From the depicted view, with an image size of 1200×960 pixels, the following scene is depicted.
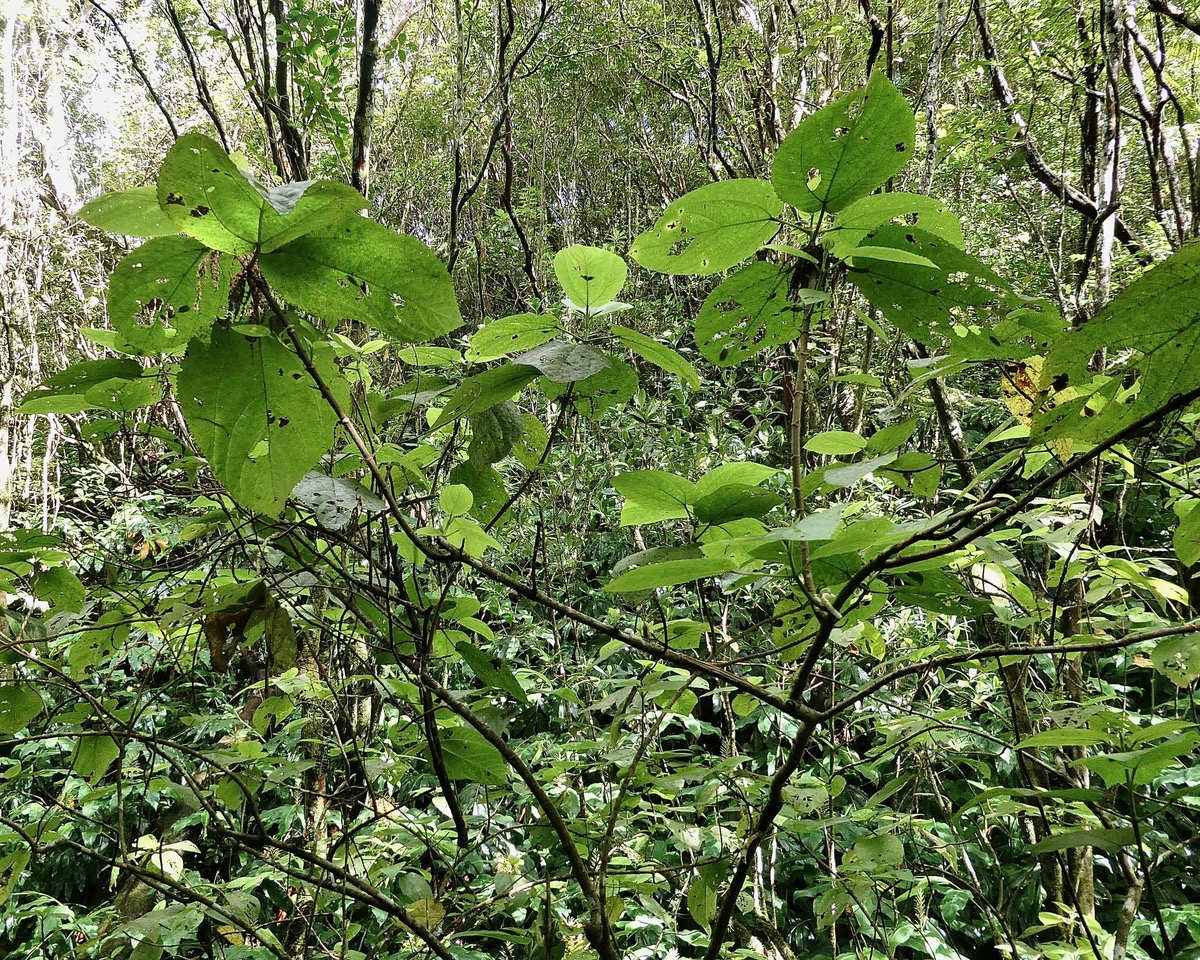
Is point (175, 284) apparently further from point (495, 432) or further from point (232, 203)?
point (495, 432)

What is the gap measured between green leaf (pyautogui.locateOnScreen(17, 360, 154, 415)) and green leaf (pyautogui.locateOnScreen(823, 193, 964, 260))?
473 mm

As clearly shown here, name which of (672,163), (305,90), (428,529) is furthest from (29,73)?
(428,529)

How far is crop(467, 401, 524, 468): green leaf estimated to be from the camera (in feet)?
1.89

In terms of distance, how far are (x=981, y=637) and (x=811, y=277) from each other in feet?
8.98

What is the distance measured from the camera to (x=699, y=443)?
8.16ft

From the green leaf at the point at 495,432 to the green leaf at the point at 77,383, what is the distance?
9.4 inches

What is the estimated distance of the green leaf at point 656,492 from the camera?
46 cm

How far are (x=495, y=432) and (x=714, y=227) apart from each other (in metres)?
0.24

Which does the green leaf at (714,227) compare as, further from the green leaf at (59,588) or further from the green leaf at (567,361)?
the green leaf at (59,588)

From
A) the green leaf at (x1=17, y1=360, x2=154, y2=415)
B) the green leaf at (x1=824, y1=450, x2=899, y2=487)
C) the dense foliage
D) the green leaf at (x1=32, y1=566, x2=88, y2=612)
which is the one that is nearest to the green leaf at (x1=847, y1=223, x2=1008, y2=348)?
the dense foliage

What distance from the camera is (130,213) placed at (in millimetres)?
375

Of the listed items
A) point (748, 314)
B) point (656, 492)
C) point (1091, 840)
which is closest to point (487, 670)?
point (656, 492)

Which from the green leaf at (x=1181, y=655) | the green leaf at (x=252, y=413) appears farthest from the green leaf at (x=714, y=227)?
the green leaf at (x=1181, y=655)

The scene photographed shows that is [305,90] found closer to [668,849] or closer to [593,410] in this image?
[593,410]
